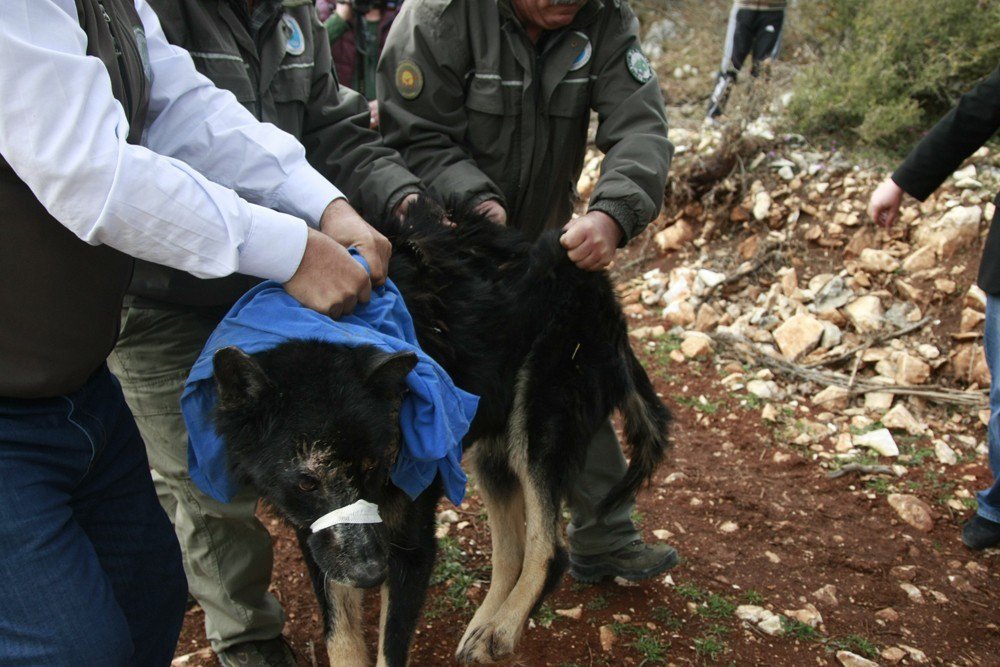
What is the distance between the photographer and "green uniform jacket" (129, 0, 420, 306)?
2.61 m

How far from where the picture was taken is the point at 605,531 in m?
3.62

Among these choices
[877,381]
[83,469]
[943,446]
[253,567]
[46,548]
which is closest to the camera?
[46,548]

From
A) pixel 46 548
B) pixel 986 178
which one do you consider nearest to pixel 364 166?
pixel 46 548

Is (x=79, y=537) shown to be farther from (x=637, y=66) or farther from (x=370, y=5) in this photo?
(x=370, y=5)

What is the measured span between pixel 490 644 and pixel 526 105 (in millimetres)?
2169

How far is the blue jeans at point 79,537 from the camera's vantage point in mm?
1780

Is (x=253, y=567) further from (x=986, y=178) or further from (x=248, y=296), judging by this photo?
(x=986, y=178)

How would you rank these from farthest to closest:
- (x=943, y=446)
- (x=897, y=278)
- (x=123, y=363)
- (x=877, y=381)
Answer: (x=897, y=278) < (x=877, y=381) < (x=943, y=446) < (x=123, y=363)

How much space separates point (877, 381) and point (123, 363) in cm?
449

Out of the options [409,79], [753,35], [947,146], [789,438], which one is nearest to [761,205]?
[789,438]

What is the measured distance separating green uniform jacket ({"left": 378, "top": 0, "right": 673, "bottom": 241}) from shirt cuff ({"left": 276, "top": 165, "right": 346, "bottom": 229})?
2.76 feet

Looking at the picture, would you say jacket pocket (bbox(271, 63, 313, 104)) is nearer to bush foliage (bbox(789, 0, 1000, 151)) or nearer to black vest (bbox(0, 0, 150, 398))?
black vest (bbox(0, 0, 150, 398))

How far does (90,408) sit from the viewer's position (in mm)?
2059

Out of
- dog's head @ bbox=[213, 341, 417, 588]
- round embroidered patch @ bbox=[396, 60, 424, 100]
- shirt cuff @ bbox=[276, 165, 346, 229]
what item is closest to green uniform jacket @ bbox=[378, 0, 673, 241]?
round embroidered patch @ bbox=[396, 60, 424, 100]
